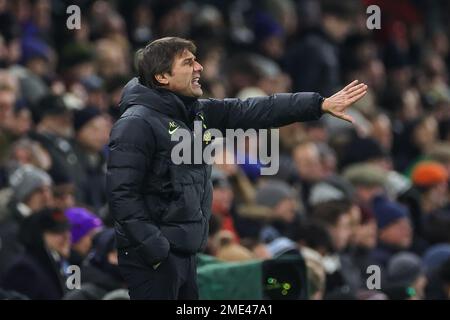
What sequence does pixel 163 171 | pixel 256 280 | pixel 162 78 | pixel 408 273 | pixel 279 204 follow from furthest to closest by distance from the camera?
pixel 279 204, pixel 408 273, pixel 256 280, pixel 162 78, pixel 163 171

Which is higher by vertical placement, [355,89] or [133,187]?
[355,89]

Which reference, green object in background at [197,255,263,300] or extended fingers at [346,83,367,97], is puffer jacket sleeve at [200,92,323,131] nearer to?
extended fingers at [346,83,367,97]

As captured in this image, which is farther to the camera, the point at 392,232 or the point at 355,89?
the point at 392,232

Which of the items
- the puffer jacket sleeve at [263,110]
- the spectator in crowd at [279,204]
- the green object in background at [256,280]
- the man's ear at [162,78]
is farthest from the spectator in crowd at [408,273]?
the man's ear at [162,78]

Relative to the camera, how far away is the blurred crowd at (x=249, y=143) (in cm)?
895

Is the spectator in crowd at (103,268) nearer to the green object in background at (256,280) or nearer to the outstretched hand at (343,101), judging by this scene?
the green object in background at (256,280)

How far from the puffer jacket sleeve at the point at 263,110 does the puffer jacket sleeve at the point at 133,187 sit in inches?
20.5

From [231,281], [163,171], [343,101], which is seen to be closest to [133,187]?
[163,171]

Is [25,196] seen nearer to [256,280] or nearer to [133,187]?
[256,280]

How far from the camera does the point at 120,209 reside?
21.9 feet

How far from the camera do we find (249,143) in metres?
12.1

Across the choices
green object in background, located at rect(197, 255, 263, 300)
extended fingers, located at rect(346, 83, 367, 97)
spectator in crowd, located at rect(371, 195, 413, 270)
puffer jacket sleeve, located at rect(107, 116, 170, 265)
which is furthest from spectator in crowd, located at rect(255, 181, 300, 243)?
puffer jacket sleeve, located at rect(107, 116, 170, 265)

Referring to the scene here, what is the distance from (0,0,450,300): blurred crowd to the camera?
352 inches

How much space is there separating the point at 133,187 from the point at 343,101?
1096 millimetres
